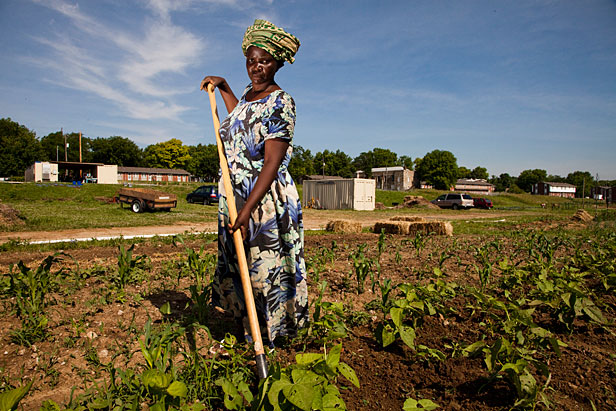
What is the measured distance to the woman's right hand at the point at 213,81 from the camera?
7.95 feet

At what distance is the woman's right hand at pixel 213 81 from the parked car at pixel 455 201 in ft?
107

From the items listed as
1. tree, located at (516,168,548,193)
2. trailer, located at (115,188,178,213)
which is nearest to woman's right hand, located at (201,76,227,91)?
trailer, located at (115,188,178,213)

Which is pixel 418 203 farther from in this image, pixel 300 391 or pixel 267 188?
pixel 300 391

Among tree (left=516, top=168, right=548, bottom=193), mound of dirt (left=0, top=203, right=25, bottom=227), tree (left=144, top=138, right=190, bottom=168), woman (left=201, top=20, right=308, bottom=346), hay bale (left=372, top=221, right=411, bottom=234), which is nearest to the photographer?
woman (left=201, top=20, right=308, bottom=346)

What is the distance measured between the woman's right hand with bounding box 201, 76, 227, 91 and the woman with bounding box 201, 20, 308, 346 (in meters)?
0.31

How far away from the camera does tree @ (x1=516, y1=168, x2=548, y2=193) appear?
10850 centimetres

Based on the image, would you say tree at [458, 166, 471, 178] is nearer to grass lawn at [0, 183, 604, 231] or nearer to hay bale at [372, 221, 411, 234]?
grass lawn at [0, 183, 604, 231]

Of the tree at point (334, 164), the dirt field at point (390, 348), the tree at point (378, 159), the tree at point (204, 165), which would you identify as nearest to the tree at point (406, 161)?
the tree at point (378, 159)

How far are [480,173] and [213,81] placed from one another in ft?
448

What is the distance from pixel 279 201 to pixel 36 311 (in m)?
2.09

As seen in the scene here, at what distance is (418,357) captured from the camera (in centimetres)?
212

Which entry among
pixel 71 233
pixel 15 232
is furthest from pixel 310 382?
pixel 15 232

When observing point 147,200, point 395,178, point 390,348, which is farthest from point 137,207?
point 395,178

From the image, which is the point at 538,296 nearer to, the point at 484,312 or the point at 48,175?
the point at 484,312
